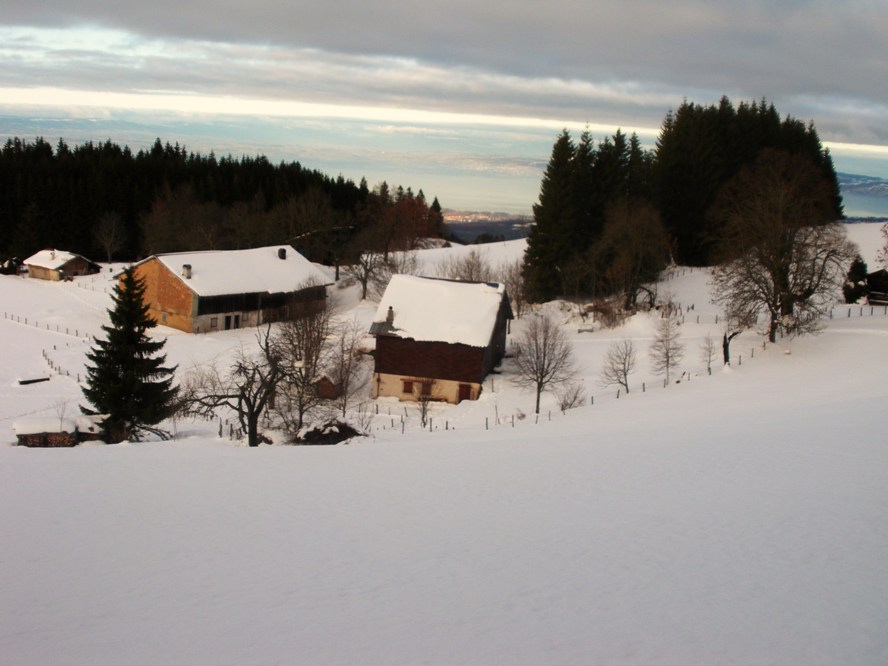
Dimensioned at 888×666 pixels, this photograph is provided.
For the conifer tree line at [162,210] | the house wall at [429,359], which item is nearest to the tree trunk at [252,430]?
the house wall at [429,359]

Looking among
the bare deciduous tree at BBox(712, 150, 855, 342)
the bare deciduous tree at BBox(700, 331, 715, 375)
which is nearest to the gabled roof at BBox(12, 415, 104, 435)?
the bare deciduous tree at BBox(700, 331, 715, 375)

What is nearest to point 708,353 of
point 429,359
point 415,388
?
point 429,359

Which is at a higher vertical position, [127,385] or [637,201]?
[637,201]

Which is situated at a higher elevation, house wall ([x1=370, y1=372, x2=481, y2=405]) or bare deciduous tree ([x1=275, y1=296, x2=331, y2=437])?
bare deciduous tree ([x1=275, y1=296, x2=331, y2=437])

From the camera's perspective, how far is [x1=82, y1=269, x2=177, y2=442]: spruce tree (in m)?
25.9

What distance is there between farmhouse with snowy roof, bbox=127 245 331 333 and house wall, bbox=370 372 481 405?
11321 mm

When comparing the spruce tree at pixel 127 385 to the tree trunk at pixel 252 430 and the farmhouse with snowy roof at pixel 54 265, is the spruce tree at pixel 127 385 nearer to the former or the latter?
the tree trunk at pixel 252 430

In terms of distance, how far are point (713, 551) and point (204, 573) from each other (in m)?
8.68

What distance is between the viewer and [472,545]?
13484 millimetres

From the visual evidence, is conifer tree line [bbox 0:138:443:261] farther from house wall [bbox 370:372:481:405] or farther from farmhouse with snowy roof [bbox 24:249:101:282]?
house wall [bbox 370:372:481:405]

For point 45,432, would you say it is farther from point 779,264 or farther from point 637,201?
point 637,201

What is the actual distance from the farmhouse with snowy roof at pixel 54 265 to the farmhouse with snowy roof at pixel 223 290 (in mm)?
19248

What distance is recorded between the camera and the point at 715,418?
81.6 ft

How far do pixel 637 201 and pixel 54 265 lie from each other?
169 feet
